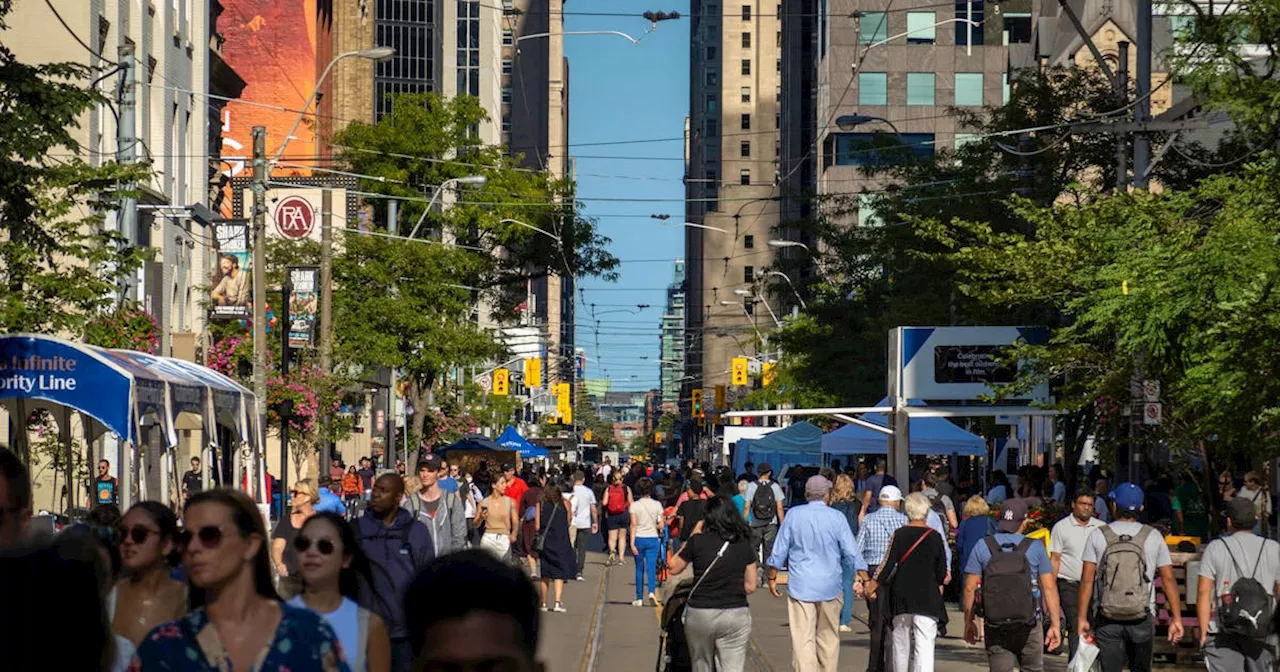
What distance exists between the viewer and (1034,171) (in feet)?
127

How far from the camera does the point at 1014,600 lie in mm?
14141

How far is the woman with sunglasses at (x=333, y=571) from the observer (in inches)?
277

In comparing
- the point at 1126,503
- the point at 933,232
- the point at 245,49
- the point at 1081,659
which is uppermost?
the point at 245,49

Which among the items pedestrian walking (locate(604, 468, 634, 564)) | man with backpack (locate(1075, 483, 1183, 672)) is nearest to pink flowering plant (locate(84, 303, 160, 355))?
pedestrian walking (locate(604, 468, 634, 564))

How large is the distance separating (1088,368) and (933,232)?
18.8 feet

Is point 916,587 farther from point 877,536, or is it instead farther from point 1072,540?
point 877,536

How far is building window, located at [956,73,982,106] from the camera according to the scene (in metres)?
99.2

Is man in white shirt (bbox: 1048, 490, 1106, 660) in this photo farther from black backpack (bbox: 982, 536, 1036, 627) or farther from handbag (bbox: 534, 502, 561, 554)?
handbag (bbox: 534, 502, 561, 554)

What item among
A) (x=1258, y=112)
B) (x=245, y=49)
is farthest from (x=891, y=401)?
(x=245, y=49)

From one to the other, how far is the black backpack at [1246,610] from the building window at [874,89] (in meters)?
88.1

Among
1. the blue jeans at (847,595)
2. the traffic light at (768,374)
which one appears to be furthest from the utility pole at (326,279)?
the traffic light at (768,374)

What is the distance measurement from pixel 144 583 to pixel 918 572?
821 cm

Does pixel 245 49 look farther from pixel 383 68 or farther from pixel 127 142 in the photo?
pixel 127 142

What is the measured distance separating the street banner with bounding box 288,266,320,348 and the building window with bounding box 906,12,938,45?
65650 mm
